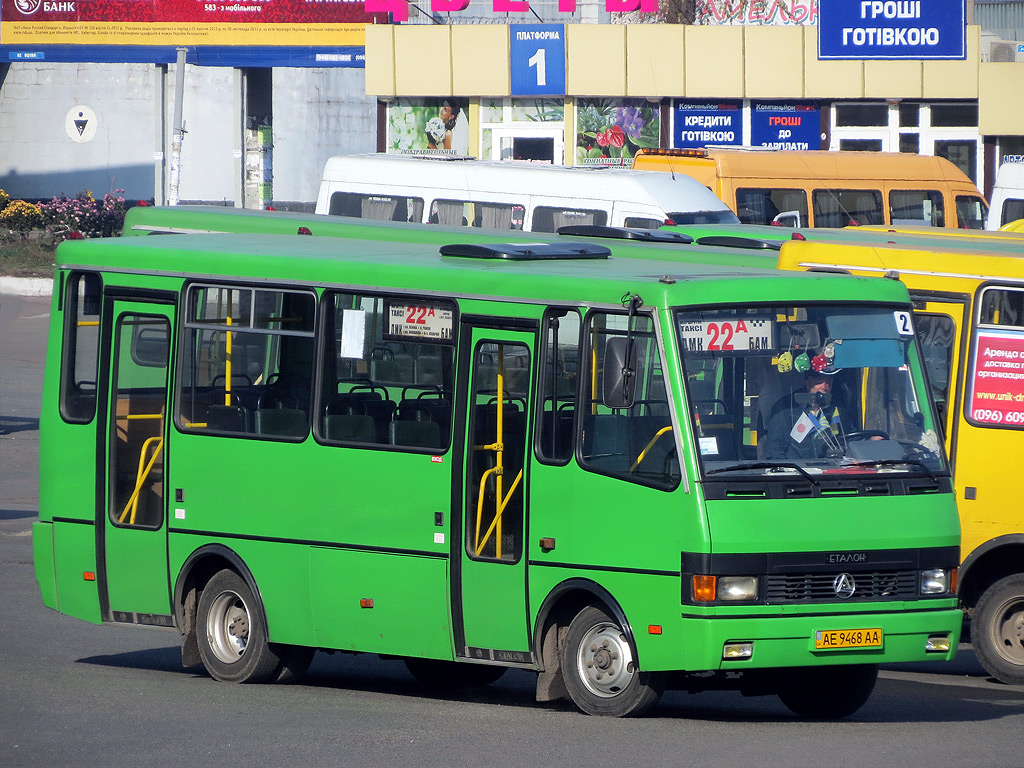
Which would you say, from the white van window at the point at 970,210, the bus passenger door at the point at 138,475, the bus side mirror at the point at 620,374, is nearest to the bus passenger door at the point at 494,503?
the bus side mirror at the point at 620,374

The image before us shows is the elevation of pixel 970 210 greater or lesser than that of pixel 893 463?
greater

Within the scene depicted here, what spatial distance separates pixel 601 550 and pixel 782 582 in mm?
958

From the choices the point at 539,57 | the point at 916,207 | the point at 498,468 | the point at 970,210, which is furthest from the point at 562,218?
the point at 539,57

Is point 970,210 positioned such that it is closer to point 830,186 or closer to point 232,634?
point 830,186

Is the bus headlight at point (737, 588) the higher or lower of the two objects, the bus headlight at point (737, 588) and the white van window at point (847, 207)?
the lower

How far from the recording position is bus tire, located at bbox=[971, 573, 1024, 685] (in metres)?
10.8

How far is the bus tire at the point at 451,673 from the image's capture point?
432 inches

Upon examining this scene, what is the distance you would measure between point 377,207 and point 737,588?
44.1 ft

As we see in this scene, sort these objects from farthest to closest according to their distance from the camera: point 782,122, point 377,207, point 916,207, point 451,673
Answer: point 782,122, point 916,207, point 377,207, point 451,673

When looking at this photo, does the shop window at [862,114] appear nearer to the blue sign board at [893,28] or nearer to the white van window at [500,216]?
the blue sign board at [893,28]

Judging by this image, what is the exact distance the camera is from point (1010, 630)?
35.6 ft

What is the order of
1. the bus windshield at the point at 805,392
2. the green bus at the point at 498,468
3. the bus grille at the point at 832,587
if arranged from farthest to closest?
1. the bus windshield at the point at 805,392
2. the green bus at the point at 498,468
3. the bus grille at the point at 832,587

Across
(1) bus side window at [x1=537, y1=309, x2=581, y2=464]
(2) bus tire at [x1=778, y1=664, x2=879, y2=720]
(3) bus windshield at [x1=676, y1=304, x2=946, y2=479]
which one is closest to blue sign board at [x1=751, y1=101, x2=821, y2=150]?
(3) bus windshield at [x1=676, y1=304, x2=946, y2=479]

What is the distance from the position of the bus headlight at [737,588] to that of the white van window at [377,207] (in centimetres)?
1293
